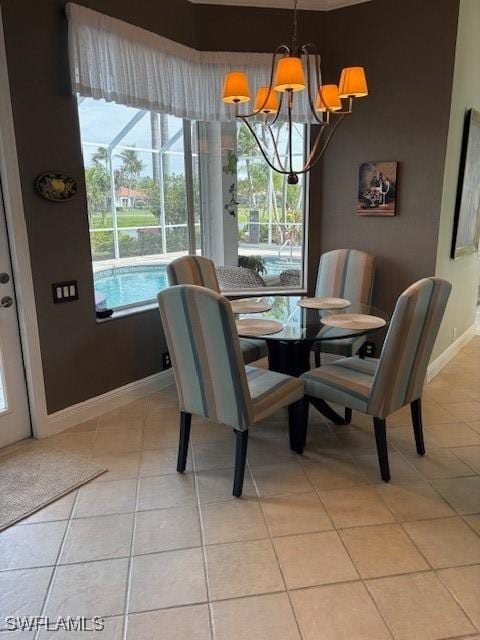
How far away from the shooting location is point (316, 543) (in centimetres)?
199

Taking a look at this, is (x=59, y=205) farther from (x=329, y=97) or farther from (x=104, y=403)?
(x=329, y=97)

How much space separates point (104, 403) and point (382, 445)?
1902 millimetres

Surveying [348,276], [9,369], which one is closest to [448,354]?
A: [348,276]

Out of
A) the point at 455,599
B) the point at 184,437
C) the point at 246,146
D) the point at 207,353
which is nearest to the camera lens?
the point at 455,599

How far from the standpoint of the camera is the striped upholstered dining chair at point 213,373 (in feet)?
6.76

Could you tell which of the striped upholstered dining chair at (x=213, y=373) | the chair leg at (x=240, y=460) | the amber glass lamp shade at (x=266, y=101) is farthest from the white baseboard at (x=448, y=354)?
the amber glass lamp shade at (x=266, y=101)

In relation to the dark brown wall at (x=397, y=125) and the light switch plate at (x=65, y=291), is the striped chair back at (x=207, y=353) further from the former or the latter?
the dark brown wall at (x=397, y=125)

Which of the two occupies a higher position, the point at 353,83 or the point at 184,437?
the point at 353,83

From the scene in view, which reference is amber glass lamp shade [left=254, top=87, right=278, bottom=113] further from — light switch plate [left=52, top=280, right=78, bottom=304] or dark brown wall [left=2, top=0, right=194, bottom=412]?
light switch plate [left=52, top=280, right=78, bottom=304]

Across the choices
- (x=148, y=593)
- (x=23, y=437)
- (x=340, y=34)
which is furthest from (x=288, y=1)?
(x=148, y=593)

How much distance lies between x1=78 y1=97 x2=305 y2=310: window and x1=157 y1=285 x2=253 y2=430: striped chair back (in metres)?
1.22

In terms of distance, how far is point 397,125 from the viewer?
139 inches

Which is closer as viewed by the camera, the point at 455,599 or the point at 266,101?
the point at 455,599

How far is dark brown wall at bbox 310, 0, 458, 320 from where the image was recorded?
330 centimetres
